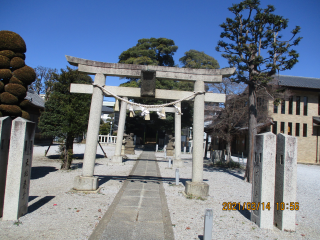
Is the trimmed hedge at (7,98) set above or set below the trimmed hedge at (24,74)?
below

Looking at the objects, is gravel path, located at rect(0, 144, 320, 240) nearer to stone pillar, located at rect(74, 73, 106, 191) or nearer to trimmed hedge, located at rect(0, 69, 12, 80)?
stone pillar, located at rect(74, 73, 106, 191)

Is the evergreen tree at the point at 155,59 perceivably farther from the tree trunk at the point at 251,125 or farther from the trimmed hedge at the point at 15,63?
the trimmed hedge at the point at 15,63

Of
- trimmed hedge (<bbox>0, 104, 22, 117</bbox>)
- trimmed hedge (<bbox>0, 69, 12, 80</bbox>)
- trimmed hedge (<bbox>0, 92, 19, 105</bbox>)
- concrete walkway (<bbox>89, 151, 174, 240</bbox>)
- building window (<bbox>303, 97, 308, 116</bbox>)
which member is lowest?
concrete walkway (<bbox>89, 151, 174, 240</bbox>)

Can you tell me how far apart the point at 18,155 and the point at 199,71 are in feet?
18.4

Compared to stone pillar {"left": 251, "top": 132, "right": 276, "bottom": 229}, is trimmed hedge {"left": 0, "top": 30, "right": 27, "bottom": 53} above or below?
above

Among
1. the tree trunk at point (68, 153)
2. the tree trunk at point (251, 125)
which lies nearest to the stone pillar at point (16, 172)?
the tree trunk at point (68, 153)

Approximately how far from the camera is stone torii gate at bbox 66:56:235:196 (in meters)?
6.83

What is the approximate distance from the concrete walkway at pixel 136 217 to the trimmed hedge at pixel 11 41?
713cm

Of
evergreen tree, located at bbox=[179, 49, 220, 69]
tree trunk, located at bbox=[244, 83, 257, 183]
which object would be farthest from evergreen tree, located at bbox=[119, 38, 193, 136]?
tree trunk, located at bbox=[244, 83, 257, 183]

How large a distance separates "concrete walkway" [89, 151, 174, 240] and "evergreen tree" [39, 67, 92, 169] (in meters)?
4.97

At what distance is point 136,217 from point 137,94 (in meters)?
3.76

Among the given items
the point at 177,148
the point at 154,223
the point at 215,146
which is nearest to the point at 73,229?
the point at 154,223

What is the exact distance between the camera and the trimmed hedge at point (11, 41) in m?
8.53

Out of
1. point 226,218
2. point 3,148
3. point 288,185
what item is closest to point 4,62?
point 3,148
